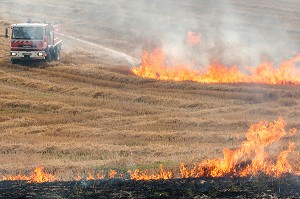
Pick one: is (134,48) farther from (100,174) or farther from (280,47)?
(100,174)

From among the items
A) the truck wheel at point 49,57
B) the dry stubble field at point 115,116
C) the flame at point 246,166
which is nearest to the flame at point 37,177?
the dry stubble field at point 115,116

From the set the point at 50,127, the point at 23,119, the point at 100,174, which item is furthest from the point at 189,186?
the point at 23,119

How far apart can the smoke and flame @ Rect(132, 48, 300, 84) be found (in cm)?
234

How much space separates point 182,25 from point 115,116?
3802 centimetres

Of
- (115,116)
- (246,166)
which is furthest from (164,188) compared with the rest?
(115,116)

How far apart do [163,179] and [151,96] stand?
15.5m

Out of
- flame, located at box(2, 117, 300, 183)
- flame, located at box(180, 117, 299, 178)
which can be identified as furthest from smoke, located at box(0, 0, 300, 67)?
flame, located at box(180, 117, 299, 178)

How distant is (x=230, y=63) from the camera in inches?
1491

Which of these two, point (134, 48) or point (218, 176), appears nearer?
point (218, 176)

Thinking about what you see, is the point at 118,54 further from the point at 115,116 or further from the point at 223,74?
the point at 115,116

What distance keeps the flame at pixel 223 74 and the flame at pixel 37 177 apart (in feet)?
60.5

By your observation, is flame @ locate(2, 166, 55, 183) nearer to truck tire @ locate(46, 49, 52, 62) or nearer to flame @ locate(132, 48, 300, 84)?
flame @ locate(132, 48, 300, 84)

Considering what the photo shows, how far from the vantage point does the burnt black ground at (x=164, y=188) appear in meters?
13.0

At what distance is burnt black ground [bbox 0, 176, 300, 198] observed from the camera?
1305 centimetres
